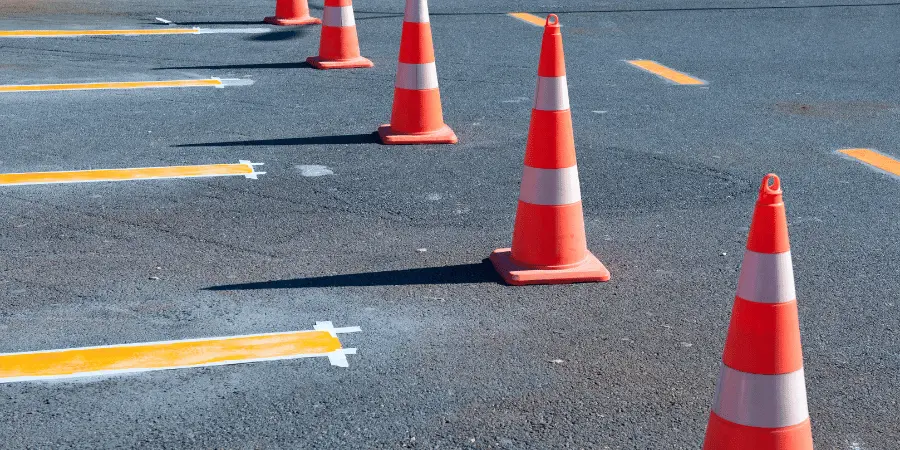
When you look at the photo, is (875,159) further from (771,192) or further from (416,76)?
(771,192)

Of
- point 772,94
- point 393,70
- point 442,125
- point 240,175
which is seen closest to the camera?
point 240,175

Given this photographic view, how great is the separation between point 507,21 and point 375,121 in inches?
191

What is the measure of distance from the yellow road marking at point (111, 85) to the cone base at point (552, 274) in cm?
455

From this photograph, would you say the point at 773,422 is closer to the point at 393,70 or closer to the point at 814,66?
the point at 393,70

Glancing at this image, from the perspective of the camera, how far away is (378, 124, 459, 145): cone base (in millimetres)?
7348

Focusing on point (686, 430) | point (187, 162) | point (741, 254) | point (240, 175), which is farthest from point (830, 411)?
point (187, 162)

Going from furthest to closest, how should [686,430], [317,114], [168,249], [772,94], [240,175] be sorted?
1. [772,94]
2. [317,114]
3. [240,175]
4. [168,249]
5. [686,430]

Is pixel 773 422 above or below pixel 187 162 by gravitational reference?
above

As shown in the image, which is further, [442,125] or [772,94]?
[772,94]

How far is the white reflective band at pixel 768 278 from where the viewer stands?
317 centimetres

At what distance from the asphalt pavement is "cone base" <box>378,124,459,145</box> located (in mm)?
87

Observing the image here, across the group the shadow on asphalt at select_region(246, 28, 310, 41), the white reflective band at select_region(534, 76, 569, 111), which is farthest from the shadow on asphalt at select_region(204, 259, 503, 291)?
the shadow on asphalt at select_region(246, 28, 310, 41)

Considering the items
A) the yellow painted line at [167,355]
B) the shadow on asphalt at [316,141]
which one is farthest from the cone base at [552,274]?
the shadow on asphalt at [316,141]

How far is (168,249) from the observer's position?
5.43 m
